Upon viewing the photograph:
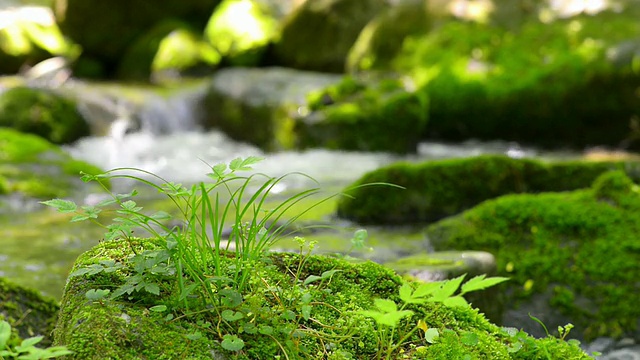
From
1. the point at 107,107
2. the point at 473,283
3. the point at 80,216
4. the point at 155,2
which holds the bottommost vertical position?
the point at 473,283

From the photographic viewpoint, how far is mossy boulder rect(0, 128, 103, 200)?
25.3 ft

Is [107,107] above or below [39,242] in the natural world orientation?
above

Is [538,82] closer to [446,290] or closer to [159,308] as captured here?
[446,290]

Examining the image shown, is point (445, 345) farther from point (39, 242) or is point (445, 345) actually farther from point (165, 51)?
point (165, 51)

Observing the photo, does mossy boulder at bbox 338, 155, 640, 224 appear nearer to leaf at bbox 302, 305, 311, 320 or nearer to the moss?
leaf at bbox 302, 305, 311, 320

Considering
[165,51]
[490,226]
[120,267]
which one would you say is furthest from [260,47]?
[120,267]

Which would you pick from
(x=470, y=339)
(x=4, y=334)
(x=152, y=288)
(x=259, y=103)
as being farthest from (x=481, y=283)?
(x=259, y=103)

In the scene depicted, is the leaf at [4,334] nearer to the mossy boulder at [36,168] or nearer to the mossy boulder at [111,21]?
the mossy boulder at [36,168]

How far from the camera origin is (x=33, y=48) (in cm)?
1725

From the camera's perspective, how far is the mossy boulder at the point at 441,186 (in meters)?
5.53

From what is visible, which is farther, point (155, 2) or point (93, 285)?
point (155, 2)

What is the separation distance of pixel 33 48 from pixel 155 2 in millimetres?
3772

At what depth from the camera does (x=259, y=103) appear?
39.3 ft

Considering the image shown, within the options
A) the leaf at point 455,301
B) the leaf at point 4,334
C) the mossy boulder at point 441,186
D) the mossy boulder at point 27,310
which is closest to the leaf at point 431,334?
the leaf at point 455,301
